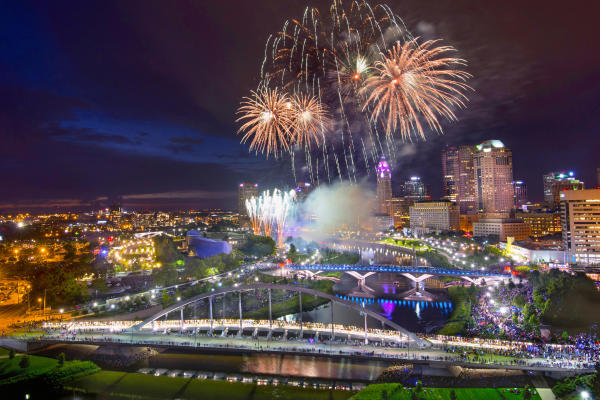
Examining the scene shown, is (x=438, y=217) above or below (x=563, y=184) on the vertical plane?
below

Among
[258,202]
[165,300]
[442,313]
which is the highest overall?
[258,202]

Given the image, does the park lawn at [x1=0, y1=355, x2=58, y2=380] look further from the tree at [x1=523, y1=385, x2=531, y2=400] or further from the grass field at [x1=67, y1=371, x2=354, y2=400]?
the tree at [x1=523, y1=385, x2=531, y2=400]

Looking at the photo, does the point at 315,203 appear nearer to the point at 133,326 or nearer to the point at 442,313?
the point at 442,313

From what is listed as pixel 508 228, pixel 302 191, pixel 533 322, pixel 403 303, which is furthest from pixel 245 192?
pixel 533 322

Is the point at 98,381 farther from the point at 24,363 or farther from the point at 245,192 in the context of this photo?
the point at 245,192

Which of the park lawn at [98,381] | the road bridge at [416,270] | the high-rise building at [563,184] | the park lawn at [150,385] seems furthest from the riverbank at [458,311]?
the high-rise building at [563,184]

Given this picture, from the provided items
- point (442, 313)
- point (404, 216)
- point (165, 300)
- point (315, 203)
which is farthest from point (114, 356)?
point (404, 216)
